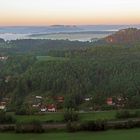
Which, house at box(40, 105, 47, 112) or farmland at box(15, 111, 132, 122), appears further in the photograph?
house at box(40, 105, 47, 112)

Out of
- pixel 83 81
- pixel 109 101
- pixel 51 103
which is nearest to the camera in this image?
pixel 109 101

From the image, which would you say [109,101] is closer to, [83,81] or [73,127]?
[83,81]

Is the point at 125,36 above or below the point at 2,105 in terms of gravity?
above

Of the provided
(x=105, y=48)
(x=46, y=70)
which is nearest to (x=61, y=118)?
(x=46, y=70)

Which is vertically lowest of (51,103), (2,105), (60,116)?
(2,105)

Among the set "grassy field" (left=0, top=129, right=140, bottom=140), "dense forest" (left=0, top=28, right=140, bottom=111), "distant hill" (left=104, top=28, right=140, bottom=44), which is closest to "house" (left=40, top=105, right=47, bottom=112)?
"dense forest" (left=0, top=28, right=140, bottom=111)

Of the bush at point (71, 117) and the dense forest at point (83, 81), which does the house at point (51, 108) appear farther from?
Result: the bush at point (71, 117)

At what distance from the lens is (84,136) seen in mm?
20266

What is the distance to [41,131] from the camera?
21281 millimetres

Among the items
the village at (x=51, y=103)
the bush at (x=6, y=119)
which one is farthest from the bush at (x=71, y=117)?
the village at (x=51, y=103)

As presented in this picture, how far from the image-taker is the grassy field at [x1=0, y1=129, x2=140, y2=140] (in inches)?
781

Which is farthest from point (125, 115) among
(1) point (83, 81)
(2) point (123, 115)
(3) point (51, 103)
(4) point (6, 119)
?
(1) point (83, 81)

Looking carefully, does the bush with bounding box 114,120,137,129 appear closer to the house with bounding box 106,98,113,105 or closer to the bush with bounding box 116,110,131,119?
the bush with bounding box 116,110,131,119

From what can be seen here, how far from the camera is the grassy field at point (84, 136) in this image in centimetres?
1983
